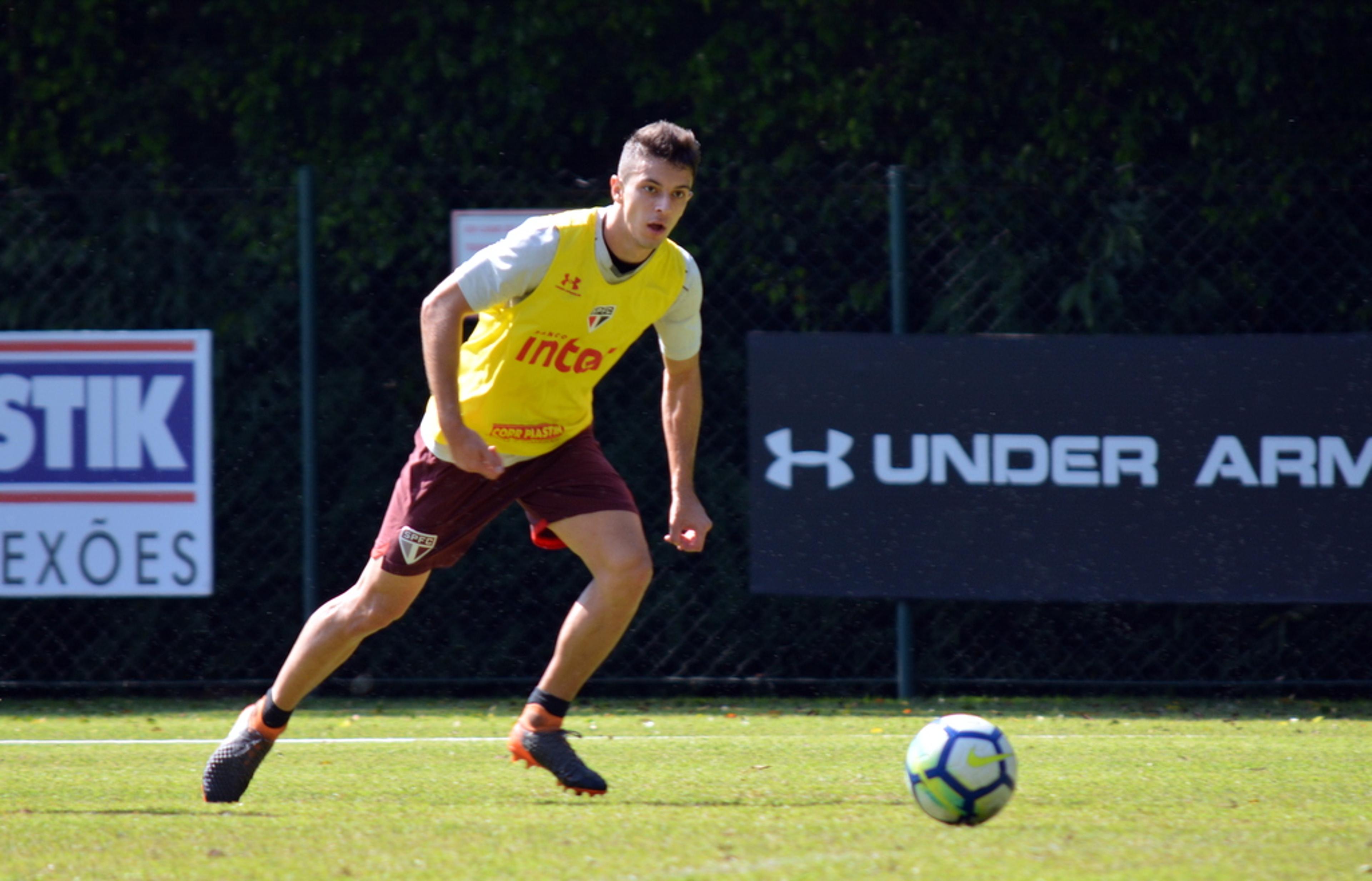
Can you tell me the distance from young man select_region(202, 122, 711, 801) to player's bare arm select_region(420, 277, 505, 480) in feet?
0.07

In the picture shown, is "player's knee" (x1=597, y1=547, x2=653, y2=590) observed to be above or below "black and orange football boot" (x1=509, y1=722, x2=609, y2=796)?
above

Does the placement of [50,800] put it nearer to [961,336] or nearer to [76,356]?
[76,356]

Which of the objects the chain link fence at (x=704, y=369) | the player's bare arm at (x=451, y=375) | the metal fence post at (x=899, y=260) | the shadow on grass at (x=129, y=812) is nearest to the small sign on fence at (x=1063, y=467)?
the metal fence post at (x=899, y=260)

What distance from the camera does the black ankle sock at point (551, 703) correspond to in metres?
4.83

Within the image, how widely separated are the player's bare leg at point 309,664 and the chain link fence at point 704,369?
2669 mm

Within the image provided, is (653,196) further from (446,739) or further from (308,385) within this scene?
(308,385)

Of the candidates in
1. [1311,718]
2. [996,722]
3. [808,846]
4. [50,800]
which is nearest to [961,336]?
[996,722]

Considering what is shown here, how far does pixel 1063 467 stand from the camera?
689 cm

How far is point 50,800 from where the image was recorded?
506 centimetres

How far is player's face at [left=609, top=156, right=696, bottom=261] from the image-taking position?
4617 mm

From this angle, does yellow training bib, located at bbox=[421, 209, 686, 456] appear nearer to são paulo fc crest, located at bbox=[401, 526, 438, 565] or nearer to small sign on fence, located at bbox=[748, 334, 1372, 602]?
são paulo fc crest, located at bbox=[401, 526, 438, 565]

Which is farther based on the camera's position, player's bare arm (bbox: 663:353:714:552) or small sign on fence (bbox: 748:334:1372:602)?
small sign on fence (bbox: 748:334:1372:602)

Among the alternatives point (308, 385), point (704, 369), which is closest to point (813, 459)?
point (704, 369)

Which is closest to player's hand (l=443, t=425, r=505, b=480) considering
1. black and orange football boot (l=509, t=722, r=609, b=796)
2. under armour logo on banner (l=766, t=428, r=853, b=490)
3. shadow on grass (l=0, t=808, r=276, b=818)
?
black and orange football boot (l=509, t=722, r=609, b=796)
